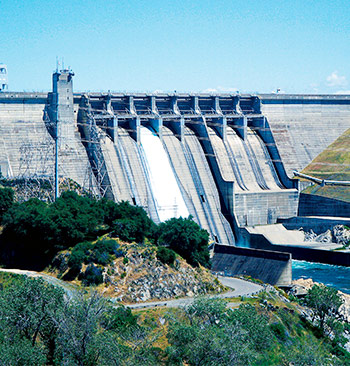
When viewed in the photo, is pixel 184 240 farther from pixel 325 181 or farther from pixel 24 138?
pixel 325 181

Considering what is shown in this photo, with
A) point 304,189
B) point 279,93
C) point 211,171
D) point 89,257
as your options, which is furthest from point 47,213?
point 279,93

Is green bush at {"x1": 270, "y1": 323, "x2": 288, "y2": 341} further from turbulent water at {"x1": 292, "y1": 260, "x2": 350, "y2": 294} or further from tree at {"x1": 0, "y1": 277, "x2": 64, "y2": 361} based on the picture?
turbulent water at {"x1": 292, "y1": 260, "x2": 350, "y2": 294}

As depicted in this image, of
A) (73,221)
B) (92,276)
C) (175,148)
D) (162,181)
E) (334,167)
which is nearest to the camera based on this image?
(92,276)

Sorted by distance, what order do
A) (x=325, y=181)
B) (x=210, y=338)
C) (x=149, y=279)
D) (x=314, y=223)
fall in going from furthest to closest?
(x=325, y=181)
(x=314, y=223)
(x=149, y=279)
(x=210, y=338)

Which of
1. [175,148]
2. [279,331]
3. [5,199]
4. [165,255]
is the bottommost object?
[279,331]

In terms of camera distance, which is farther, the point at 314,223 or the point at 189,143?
the point at 189,143

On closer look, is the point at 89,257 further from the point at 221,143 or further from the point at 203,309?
the point at 221,143

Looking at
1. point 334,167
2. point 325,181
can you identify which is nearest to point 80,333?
point 325,181

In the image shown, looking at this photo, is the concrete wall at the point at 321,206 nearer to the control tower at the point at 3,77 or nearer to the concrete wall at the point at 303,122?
the concrete wall at the point at 303,122
